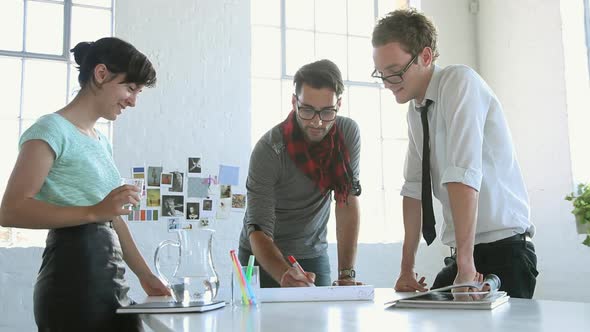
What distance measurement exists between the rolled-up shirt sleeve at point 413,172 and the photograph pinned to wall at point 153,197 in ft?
8.28

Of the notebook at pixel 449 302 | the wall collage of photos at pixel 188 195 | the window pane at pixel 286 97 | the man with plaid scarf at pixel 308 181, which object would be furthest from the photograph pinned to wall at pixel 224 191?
the notebook at pixel 449 302

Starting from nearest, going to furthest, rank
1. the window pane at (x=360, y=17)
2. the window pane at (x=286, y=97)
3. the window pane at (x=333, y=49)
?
1. the window pane at (x=286, y=97)
2. the window pane at (x=333, y=49)
3. the window pane at (x=360, y=17)

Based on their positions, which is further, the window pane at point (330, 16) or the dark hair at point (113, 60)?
the window pane at point (330, 16)

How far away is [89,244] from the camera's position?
1.32 metres

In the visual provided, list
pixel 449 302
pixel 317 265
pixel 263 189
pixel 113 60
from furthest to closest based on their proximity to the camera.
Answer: pixel 317 265
pixel 263 189
pixel 113 60
pixel 449 302

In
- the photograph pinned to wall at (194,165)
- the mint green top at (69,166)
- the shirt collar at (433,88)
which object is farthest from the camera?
the photograph pinned to wall at (194,165)

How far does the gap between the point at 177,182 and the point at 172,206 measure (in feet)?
0.55

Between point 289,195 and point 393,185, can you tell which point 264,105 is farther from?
point 289,195

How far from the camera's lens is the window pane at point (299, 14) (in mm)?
4992

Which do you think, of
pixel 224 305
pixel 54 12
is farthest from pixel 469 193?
pixel 54 12

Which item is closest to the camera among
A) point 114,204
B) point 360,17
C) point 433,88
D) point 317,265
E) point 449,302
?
point 449,302

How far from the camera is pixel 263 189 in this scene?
2137 mm

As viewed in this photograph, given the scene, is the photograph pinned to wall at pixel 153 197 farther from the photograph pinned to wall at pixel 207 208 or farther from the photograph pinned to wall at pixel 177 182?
the photograph pinned to wall at pixel 207 208

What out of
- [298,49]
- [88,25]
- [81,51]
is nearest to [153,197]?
[88,25]
